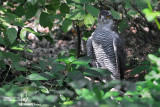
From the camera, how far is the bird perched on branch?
399cm

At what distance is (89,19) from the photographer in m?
2.72

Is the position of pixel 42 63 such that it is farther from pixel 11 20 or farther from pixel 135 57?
pixel 135 57

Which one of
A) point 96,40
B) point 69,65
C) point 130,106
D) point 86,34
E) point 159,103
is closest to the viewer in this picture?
point 130,106

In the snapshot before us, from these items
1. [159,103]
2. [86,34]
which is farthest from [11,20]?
[159,103]

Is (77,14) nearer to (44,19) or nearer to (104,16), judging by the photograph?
(44,19)

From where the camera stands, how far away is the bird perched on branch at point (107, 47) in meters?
3.99

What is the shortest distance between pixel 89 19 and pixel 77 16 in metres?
0.15

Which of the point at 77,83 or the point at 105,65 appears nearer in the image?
the point at 77,83

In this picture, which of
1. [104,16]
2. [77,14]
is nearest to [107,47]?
[104,16]

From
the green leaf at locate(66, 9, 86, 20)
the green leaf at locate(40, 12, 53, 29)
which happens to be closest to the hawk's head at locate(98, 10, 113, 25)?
the green leaf at locate(40, 12, 53, 29)

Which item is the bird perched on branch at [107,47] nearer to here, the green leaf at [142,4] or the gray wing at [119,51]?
the gray wing at [119,51]

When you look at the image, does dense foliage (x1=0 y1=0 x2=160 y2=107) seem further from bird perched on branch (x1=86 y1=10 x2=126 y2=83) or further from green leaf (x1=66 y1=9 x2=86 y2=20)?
bird perched on branch (x1=86 y1=10 x2=126 y2=83)

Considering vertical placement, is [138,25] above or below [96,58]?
above

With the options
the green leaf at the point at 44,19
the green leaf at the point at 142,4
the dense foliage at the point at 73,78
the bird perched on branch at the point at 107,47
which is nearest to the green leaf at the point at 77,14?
the dense foliage at the point at 73,78
